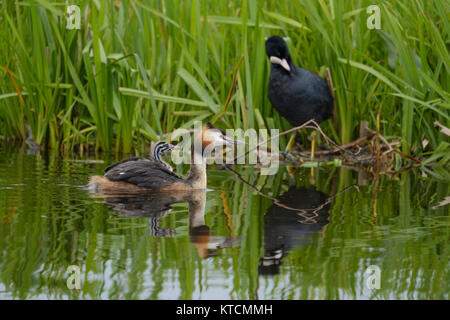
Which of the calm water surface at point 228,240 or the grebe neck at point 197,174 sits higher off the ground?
the grebe neck at point 197,174

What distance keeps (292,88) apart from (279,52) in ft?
1.46

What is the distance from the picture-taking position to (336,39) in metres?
8.77

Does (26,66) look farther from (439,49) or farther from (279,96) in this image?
(439,49)

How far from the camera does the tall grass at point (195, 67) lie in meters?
8.64

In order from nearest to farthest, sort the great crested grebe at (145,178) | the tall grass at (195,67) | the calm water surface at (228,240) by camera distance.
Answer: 1. the calm water surface at (228,240)
2. the great crested grebe at (145,178)
3. the tall grass at (195,67)

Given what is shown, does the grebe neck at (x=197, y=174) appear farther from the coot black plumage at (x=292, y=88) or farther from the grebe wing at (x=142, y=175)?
the coot black plumage at (x=292, y=88)

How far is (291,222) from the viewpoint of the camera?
17.7 feet

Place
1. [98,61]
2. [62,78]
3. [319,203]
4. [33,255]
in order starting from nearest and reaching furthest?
[33,255] → [319,203] → [98,61] → [62,78]

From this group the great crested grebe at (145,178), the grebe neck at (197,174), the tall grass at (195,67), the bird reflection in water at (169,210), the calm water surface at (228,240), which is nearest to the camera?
the calm water surface at (228,240)

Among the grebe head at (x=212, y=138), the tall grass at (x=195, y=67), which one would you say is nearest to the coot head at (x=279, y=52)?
the tall grass at (x=195, y=67)

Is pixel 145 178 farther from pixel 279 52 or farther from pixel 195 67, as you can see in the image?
pixel 279 52

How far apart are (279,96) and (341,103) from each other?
2.59 ft

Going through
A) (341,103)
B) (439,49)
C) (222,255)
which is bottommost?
(222,255)

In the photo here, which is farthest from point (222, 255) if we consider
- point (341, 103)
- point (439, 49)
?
point (341, 103)
